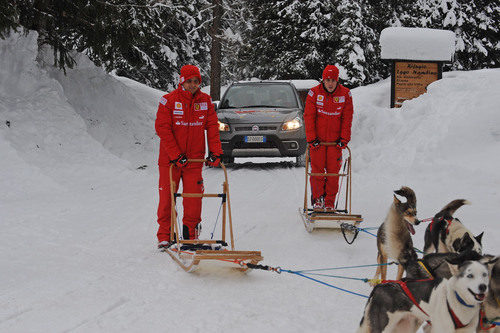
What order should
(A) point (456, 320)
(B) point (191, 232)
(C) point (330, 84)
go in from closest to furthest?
(A) point (456, 320) < (B) point (191, 232) < (C) point (330, 84)

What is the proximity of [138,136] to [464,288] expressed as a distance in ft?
38.7

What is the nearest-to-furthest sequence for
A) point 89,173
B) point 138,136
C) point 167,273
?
point 167,273 → point 89,173 → point 138,136

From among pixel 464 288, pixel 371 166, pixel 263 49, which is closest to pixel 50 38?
pixel 371 166

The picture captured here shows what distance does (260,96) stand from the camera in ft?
41.1

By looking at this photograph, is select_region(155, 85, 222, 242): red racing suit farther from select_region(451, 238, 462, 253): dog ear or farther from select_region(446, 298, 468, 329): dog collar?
select_region(446, 298, 468, 329): dog collar

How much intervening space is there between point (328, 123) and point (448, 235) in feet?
10.2

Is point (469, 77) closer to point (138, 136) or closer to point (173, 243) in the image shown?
point (138, 136)

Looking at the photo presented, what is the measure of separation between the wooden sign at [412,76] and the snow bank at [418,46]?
185 mm

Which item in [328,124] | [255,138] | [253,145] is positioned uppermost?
[328,124]

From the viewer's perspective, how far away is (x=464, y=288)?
2648 mm

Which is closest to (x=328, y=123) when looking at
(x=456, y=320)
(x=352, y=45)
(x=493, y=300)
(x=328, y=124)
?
(x=328, y=124)

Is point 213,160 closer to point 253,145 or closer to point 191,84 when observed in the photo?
point 191,84

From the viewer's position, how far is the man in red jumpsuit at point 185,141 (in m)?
5.69

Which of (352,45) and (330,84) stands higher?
(352,45)
